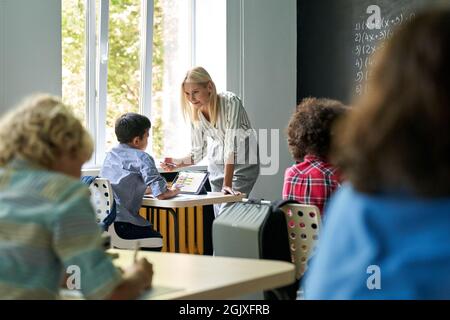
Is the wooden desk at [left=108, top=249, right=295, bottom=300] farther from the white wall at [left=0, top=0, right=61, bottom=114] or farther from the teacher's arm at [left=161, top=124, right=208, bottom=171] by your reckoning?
the teacher's arm at [left=161, top=124, right=208, bottom=171]

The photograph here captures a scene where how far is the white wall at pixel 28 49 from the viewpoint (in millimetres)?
4637

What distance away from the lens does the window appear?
552 centimetres

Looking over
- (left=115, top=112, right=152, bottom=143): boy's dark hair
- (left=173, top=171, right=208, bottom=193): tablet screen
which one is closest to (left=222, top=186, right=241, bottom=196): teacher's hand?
(left=173, top=171, right=208, bottom=193): tablet screen

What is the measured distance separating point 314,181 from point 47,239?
1.66 m

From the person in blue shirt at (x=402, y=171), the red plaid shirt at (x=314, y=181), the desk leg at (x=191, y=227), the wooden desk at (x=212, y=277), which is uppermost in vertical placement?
the person in blue shirt at (x=402, y=171)

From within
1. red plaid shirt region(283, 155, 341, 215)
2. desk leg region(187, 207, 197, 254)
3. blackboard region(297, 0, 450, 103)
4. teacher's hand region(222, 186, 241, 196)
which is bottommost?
desk leg region(187, 207, 197, 254)

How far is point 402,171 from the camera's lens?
1042 mm

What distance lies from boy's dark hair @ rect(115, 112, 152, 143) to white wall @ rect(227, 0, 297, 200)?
2.03 m

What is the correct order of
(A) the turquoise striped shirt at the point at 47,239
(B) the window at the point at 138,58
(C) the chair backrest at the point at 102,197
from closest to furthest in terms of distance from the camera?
1. (A) the turquoise striped shirt at the point at 47,239
2. (C) the chair backrest at the point at 102,197
3. (B) the window at the point at 138,58

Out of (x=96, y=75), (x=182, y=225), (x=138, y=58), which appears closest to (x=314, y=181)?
(x=96, y=75)

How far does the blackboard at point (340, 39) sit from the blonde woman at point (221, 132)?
147cm

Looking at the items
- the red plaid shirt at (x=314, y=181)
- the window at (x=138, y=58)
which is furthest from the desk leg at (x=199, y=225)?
the red plaid shirt at (x=314, y=181)

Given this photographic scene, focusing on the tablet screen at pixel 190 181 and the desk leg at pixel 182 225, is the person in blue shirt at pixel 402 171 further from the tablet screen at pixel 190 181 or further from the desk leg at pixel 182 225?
the desk leg at pixel 182 225

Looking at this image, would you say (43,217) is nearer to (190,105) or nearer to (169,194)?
(169,194)
